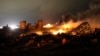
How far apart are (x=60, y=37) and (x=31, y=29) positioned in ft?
107

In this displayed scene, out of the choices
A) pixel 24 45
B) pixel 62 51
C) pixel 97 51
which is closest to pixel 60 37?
pixel 24 45

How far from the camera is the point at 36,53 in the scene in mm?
113250

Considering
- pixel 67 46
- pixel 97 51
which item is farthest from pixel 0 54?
pixel 97 51

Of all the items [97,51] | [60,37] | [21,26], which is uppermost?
[21,26]

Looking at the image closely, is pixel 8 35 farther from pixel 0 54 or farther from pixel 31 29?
pixel 0 54

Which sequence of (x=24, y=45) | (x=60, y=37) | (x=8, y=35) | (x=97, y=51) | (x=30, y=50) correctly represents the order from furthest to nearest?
(x=8, y=35) → (x=60, y=37) → (x=24, y=45) → (x=30, y=50) → (x=97, y=51)

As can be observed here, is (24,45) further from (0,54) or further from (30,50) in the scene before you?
(0,54)

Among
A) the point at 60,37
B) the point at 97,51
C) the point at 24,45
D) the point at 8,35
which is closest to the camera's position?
the point at 97,51

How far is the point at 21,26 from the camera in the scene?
175500 mm

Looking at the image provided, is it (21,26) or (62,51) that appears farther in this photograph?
(21,26)

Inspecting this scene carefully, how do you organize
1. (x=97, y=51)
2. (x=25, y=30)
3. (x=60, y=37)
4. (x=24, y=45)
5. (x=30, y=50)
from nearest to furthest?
(x=97, y=51) < (x=30, y=50) < (x=24, y=45) < (x=60, y=37) < (x=25, y=30)

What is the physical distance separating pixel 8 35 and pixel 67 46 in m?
49.9

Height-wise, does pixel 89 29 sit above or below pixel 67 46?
above

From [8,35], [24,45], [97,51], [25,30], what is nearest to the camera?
[97,51]
